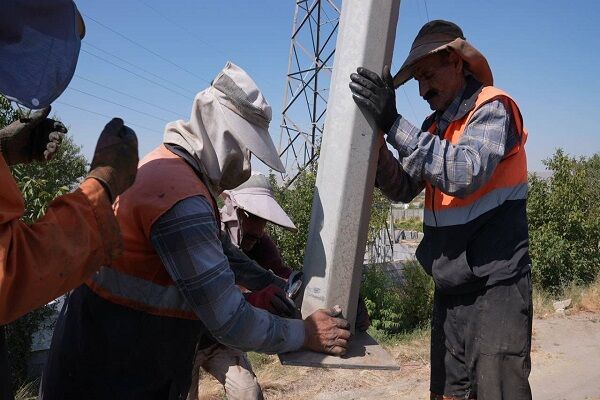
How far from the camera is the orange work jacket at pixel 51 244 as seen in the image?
51.5 inches

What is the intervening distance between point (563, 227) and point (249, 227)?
1032cm

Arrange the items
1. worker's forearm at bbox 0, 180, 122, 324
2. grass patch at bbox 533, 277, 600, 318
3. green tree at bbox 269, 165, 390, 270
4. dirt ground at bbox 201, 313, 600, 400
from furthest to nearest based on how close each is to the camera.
Answer: 1. grass patch at bbox 533, 277, 600, 318
2. green tree at bbox 269, 165, 390, 270
3. dirt ground at bbox 201, 313, 600, 400
4. worker's forearm at bbox 0, 180, 122, 324

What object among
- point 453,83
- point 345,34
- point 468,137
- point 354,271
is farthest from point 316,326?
point 453,83

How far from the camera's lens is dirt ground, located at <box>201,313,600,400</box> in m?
5.48

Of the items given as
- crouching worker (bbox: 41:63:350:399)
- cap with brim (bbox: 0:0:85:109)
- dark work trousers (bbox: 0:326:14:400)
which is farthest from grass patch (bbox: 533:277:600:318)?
cap with brim (bbox: 0:0:85:109)

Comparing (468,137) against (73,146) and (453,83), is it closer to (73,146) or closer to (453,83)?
(453,83)

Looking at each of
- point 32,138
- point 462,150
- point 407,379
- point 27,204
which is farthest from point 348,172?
point 407,379

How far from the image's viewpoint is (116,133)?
1.66 meters

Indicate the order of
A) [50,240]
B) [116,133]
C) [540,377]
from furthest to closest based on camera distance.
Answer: [540,377]
[116,133]
[50,240]

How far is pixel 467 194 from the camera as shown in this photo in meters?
2.28

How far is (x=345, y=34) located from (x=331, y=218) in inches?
31.5

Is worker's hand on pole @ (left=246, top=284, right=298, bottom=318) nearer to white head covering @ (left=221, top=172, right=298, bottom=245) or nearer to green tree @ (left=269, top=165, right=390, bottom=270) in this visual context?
white head covering @ (left=221, top=172, right=298, bottom=245)

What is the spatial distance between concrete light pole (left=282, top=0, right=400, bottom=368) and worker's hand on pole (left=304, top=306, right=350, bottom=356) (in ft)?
0.33

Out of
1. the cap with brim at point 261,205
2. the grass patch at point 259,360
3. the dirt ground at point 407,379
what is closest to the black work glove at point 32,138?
the cap with brim at point 261,205
